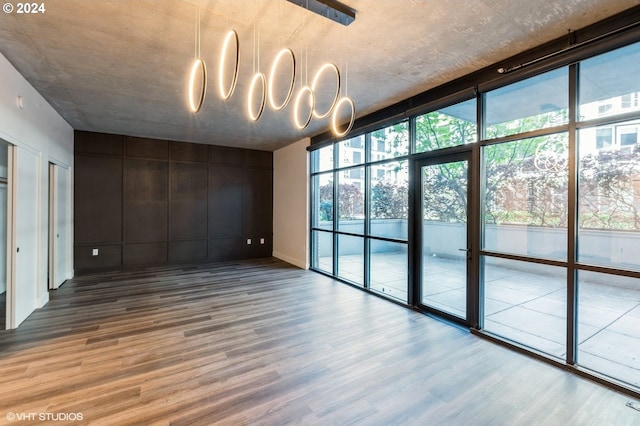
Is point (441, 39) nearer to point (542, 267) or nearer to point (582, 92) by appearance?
point (582, 92)

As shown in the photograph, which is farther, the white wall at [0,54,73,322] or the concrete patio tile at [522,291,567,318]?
the white wall at [0,54,73,322]

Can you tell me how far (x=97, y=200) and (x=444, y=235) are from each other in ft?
23.1

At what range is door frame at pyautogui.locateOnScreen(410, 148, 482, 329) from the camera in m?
3.51

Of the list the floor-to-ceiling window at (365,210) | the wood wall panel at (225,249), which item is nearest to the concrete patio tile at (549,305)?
the floor-to-ceiling window at (365,210)

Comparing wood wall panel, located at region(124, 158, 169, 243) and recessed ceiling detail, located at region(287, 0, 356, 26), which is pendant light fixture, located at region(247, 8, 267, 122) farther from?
wood wall panel, located at region(124, 158, 169, 243)

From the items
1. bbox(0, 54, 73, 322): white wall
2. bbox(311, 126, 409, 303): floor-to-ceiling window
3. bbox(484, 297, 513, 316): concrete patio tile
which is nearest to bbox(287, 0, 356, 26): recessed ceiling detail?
bbox(311, 126, 409, 303): floor-to-ceiling window

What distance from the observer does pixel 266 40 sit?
289 centimetres

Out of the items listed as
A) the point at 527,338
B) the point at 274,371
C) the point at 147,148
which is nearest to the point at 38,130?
the point at 147,148

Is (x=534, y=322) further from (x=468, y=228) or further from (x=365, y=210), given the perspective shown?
(x=365, y=210)

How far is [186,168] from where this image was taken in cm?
730

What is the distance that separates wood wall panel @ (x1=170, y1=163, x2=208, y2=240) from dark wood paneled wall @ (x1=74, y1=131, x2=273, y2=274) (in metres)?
0.02

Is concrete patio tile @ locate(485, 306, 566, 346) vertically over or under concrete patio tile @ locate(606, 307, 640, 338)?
under

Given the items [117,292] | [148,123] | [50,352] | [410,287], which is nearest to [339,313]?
[410,287]

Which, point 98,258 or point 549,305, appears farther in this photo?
point 98,258
